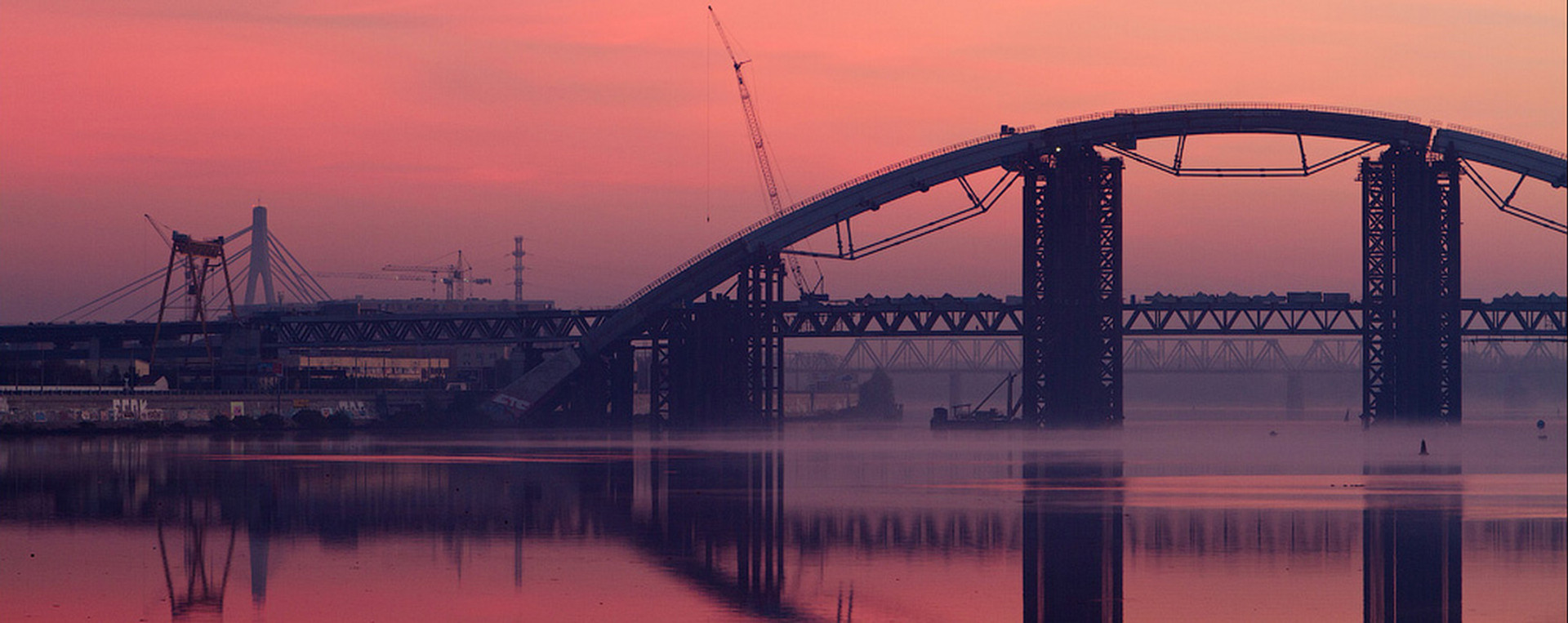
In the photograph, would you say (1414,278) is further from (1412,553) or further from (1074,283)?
(1412,553)

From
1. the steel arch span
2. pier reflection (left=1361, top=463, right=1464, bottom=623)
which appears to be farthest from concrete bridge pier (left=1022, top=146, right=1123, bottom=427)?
pier reflection (left=1361, top=463, right=1464, bottom=623)

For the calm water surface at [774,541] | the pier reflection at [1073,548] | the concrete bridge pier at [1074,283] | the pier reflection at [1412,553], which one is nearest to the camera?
the pier reflection at [1412,553]

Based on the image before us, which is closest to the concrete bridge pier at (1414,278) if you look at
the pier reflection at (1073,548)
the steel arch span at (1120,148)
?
the steel arch span at (1120,148)

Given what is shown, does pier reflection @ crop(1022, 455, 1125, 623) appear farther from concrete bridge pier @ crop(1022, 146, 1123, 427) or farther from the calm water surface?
concrete bridge pier @ crop(1022, 146, 1123, 427)

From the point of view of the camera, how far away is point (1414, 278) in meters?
168

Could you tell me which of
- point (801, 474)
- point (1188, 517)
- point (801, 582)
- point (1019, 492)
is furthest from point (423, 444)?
point (801, 582)

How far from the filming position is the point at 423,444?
138625 mm

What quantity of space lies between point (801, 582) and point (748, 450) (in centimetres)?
8100

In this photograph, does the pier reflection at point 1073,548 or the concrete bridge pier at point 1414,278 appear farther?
the concrete bridge pier at point 1414,278

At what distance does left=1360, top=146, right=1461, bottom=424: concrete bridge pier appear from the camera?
16750 cm

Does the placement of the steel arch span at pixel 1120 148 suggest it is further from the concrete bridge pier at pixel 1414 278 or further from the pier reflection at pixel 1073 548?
the pier reflection at pixel 1073 548

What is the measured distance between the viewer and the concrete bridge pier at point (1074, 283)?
163875 millimetres

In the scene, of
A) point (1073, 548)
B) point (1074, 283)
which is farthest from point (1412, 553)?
point (1074, 283)

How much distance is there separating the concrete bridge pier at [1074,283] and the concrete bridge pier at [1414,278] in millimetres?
25482
